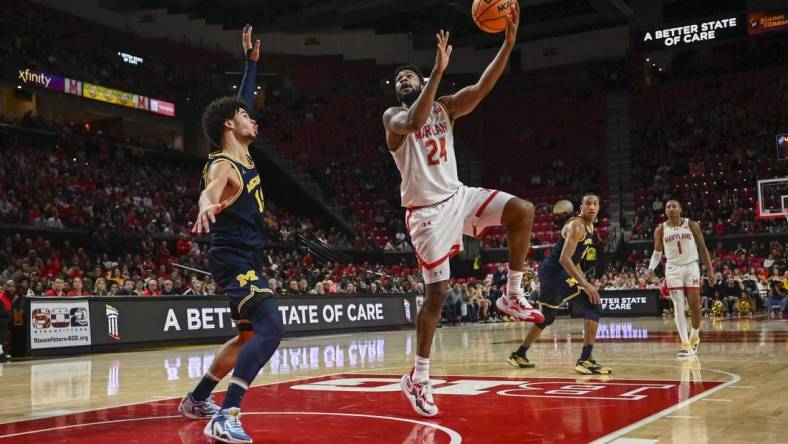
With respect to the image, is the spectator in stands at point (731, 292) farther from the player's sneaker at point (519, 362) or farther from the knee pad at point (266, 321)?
the knee pad at point (266, 321)

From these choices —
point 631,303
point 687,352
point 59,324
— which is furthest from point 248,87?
point 631,303

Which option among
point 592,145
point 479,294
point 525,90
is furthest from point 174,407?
point 525,90

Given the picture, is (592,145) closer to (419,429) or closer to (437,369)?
(437,369)

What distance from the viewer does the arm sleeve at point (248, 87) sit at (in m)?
5.36

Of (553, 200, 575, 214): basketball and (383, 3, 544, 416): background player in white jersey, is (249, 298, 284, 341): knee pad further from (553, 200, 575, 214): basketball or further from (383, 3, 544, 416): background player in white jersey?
(553, 200, 575, 214): basketball

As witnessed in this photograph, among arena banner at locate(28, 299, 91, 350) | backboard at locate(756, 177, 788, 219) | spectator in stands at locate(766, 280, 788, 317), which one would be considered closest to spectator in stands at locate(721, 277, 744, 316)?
spectator in stands at locate(766, 280, 788, 317)

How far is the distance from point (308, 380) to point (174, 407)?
1.98 meters

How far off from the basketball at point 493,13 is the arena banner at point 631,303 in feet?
65.3

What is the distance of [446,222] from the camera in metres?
5.34

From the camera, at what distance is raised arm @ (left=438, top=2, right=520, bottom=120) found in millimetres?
5219

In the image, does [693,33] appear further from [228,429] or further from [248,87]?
[228,429]

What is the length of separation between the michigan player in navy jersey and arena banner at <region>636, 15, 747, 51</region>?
2492 cm

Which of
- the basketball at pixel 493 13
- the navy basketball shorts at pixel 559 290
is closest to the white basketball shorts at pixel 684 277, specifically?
the navy basketball shorts at pixel 559 290

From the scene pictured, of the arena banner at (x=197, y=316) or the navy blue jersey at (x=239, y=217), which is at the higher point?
the navy blue jersey at (x=239, y=217)
